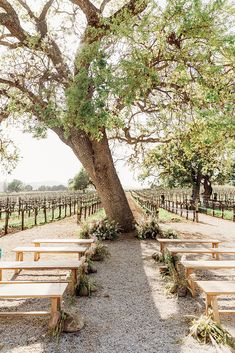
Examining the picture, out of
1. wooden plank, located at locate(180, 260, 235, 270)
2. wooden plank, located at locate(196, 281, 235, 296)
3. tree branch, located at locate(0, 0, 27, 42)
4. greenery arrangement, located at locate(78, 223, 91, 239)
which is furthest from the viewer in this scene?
greenery arrangement, located at locate(78, 223, 91, 239)

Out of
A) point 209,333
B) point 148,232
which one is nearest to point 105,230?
point 148,232

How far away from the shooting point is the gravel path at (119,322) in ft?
13.2

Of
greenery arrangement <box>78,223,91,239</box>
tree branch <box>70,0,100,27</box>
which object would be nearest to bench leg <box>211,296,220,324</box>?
greenery arrangement <box>78,223,91,239</box>

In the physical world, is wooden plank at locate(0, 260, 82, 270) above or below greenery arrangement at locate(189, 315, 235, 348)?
above

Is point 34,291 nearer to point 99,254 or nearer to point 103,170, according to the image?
point 99,254

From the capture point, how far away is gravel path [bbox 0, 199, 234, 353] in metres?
4.03

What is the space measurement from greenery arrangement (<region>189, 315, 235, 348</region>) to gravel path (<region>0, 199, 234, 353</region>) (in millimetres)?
124

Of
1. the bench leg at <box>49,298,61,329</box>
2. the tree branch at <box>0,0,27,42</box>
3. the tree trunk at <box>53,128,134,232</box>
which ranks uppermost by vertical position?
the tree branch at <box>0,0,27,42</box>

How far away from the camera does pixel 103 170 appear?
42.3ft

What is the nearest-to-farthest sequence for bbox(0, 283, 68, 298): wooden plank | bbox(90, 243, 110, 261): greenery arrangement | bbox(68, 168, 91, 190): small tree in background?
bbox(0, 283, 68, 298): wooden plank → bbox(90, 243, 110, 261): greenery arrangement → bbox(68, 168, 91, 190): small tree in background

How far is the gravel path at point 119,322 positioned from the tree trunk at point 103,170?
5.61 m

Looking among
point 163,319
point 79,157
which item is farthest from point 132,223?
point 163,319

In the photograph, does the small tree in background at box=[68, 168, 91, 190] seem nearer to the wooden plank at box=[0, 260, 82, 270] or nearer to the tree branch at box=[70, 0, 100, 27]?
the tree branch at box=[70, 0, 100, 27]

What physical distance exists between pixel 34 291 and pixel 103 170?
8610 millimetres
